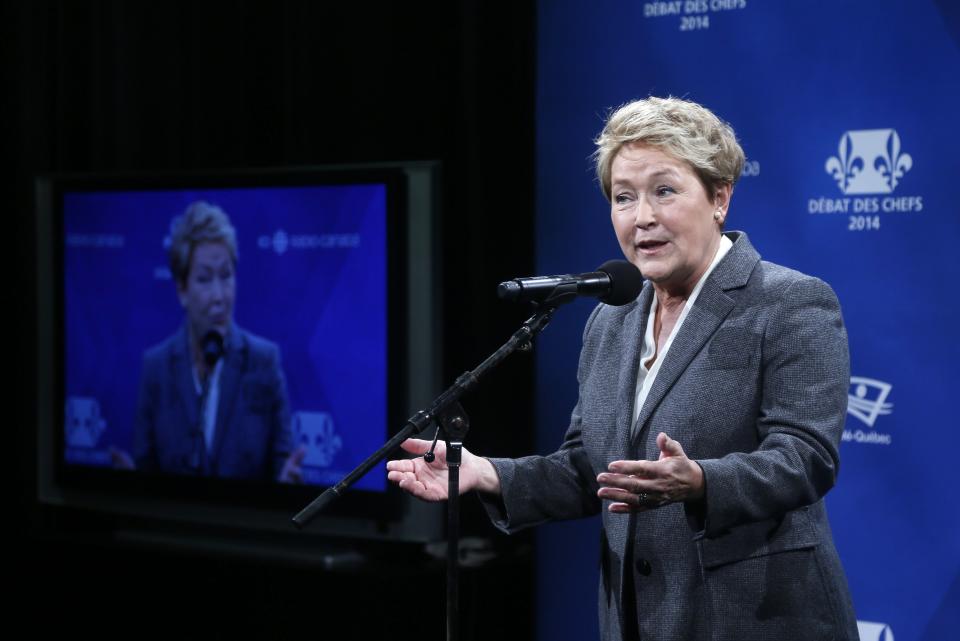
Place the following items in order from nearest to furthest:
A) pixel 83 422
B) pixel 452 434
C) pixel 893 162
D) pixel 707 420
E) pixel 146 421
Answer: pixel 452 434 < pixel 707 420 < pixel 893 162 < pixel 146 421 < pixel 83 422

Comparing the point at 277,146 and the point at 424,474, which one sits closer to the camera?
the point at 424,474

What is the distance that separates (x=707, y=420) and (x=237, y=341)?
96.6 inches

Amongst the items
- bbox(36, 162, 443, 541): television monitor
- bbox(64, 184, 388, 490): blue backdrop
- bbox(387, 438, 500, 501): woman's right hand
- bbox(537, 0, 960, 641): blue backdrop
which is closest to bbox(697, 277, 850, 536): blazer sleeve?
bbox(387, 438, 500, 501): woman's right hand

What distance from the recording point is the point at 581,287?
2.02m

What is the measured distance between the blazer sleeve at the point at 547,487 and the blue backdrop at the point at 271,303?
5.22 feet

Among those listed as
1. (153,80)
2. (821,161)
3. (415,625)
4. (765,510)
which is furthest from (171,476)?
(765,510)

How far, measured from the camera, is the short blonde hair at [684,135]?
213 centimetres

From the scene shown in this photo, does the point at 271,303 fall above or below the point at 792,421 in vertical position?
above

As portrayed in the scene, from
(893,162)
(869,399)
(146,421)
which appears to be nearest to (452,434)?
(869,399)

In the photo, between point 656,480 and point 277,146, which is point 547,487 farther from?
point 277,146

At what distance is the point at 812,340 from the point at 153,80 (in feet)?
11.4

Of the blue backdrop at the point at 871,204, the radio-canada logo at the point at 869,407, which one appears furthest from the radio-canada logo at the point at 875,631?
the radio-canada logo at the point at 869,407

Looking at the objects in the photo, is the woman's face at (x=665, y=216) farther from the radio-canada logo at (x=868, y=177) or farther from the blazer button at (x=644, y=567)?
the radio-canada logo at (x=868, y=177)

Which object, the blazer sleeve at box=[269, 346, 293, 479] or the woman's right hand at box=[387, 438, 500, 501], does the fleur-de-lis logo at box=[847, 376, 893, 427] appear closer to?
the woman's right hand at box=[387, 438, 500, 501]
